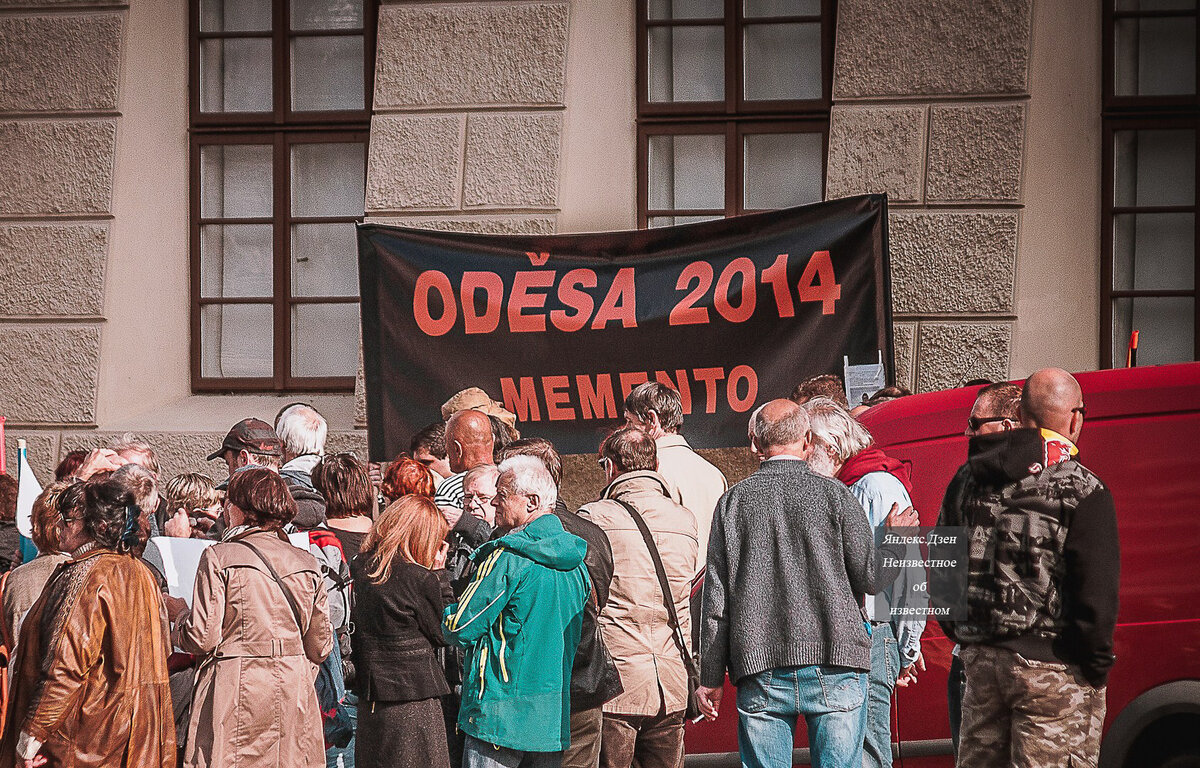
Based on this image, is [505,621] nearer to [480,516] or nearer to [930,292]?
[480,516]

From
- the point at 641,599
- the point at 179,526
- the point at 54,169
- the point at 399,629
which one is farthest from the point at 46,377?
the point at 641,599

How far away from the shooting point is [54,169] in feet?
29.8

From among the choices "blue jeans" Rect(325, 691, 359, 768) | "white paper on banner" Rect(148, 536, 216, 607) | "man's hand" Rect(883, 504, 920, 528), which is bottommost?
"blue jeans" Rect(325, 691, 359, 768)

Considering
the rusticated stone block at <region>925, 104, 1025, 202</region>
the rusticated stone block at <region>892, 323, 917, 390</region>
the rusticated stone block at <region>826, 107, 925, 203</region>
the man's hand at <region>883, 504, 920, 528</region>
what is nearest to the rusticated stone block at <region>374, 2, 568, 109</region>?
the rusticated stone block at <region>826, 107, 925, 203</region>

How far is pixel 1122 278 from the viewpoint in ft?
27.6

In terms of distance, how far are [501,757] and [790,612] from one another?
111cm

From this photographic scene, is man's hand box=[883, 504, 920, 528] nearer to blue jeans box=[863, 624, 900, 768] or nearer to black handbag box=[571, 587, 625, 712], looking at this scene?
blue jeans box=[863, 624, 900, 768]

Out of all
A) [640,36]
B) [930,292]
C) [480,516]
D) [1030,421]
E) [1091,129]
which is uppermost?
[640,36]

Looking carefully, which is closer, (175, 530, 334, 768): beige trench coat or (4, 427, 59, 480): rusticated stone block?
(175, 530, 334, 768): beige trench coat

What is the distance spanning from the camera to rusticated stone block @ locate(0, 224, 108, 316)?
9031 millimetres

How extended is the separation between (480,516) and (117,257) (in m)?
4.86

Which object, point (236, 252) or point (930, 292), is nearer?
point (930, 292)

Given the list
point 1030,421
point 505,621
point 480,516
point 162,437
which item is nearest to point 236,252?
point 162,437

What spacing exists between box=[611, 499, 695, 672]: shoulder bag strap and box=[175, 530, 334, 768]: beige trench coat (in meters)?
1.24
